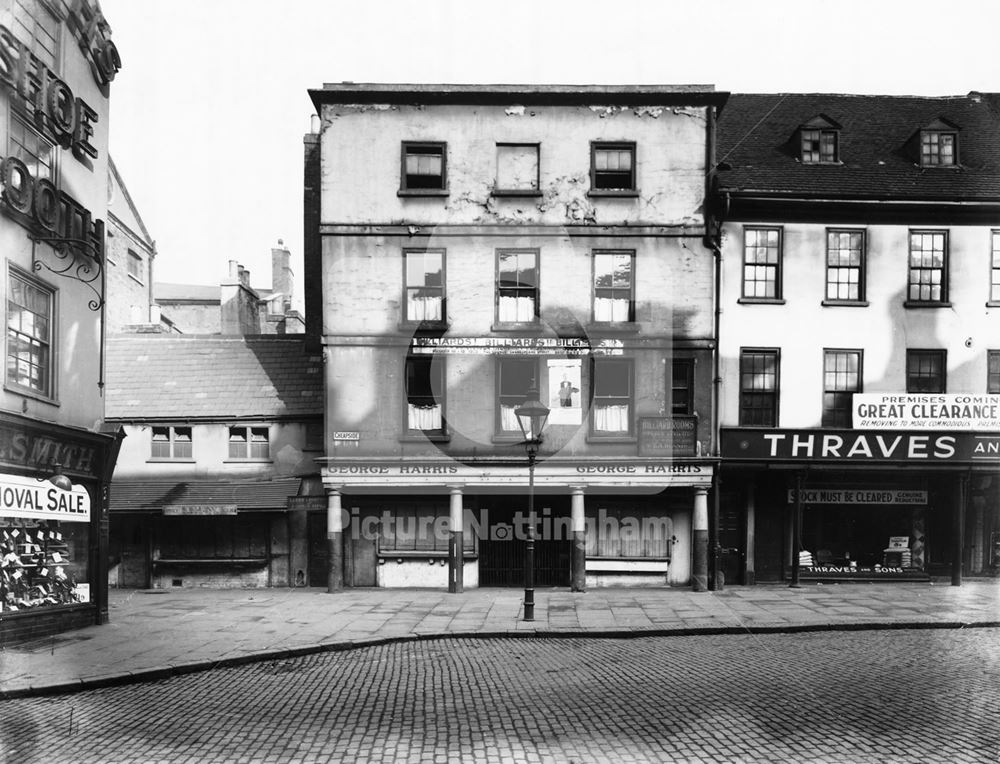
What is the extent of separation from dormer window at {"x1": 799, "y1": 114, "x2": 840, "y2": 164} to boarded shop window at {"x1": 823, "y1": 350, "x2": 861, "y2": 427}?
5.27m

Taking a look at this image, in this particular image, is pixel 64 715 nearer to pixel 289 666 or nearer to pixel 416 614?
pixel 289 666

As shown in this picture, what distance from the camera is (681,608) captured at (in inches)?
713

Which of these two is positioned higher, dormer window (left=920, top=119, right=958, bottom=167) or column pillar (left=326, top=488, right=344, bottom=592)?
dormer window (left=920, top=119, right=958, bottom=167)

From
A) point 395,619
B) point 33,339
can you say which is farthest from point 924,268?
point 33,339

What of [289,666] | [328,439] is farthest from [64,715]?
[328,439]

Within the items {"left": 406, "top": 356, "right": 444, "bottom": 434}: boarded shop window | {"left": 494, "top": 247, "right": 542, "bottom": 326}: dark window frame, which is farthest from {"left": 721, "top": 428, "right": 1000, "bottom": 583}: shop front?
{"left": 406, "top": 356, "right": 444, "bottom": 434}: boarded shop window

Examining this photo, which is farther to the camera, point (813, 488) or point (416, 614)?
point (813, 488)

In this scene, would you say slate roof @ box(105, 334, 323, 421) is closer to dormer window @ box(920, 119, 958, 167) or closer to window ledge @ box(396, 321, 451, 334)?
window ledge @ box(396, 321, 451, 334)

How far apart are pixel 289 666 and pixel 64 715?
3.45m

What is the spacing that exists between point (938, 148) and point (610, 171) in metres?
8.90

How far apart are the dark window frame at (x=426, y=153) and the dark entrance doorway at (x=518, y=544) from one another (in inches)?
322

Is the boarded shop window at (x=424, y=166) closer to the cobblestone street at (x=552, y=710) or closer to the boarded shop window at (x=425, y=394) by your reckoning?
the boarded shop window at (x=425, y=394)

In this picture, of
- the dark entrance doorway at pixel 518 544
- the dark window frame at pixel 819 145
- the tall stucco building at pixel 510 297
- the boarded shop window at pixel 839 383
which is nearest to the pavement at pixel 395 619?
the dark entrance doorway at pixel 518 544

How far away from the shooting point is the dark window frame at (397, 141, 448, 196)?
21.8 metres
